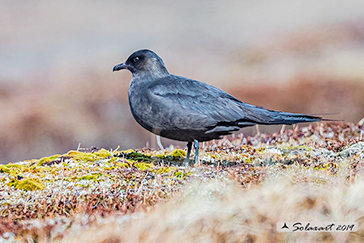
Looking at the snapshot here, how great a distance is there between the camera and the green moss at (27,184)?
18.4ft

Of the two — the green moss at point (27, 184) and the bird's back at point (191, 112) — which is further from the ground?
the bird's back at point (191, 112)

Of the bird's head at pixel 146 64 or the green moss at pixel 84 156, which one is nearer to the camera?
the green moss at pixel 84 156

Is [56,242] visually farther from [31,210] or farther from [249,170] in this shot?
[249,170]

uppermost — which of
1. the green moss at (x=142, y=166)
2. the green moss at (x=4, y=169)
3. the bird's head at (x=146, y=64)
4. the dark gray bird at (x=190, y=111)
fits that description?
the bird's head at (x=146, y=64)

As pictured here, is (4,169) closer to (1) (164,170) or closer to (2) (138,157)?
(2) (138,157)

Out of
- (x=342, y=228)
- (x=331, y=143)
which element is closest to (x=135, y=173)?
(x=342, y=228)

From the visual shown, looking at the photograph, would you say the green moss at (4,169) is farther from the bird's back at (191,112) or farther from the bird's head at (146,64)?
the bird's head at (146,64)

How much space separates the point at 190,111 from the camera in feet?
22.1

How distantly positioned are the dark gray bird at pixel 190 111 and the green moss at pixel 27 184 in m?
1.85

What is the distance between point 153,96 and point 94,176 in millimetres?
1579

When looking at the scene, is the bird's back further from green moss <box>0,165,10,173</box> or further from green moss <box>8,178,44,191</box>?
green moss <box>0,165,10,173</box>

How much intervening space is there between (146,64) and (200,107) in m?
1.26

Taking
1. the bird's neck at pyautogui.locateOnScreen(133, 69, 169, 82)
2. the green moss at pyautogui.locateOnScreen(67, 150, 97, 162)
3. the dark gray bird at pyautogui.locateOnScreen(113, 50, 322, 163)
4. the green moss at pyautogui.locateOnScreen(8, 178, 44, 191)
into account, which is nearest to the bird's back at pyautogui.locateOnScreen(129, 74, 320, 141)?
the dark gray bird at pyautogui.locateOnScreen(113, 50, 322, 163)

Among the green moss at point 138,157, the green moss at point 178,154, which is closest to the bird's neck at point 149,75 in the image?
the green moss at point 138,157
